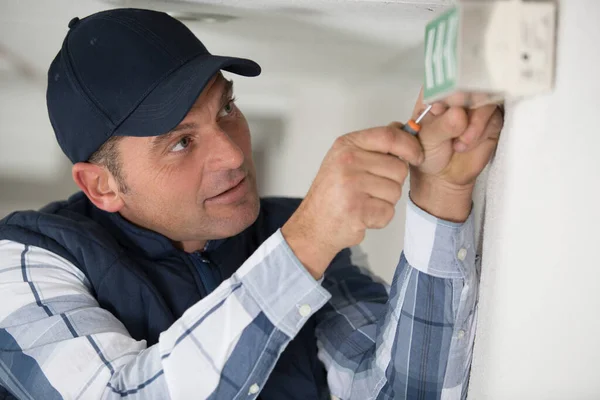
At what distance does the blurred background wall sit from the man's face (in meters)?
0.15

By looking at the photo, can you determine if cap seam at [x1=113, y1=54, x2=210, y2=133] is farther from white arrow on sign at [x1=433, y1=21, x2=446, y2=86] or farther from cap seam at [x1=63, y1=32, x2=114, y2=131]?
white arrow on sign at [x1=433, y1=21, x2=446, y2=86]

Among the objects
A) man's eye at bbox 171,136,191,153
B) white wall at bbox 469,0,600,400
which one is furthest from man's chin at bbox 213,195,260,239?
white wall at bbox 469,0,600,400

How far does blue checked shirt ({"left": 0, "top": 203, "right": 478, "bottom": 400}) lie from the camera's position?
0.70m

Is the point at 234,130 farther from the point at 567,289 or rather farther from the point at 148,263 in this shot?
the point at 567,289

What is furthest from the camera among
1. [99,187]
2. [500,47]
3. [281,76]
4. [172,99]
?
[281,76]

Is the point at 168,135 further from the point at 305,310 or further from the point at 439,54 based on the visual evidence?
the point at 439,54

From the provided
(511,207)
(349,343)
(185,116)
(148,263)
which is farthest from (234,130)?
(511,207)

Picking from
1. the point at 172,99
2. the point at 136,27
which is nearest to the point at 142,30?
the point at 136,27

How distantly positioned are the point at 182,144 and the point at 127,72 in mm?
125

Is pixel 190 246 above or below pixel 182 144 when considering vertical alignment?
below

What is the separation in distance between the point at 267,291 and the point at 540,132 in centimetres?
32

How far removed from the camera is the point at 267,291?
0.69m

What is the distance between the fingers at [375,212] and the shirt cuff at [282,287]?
0.09 metres

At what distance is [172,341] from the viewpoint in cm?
72
